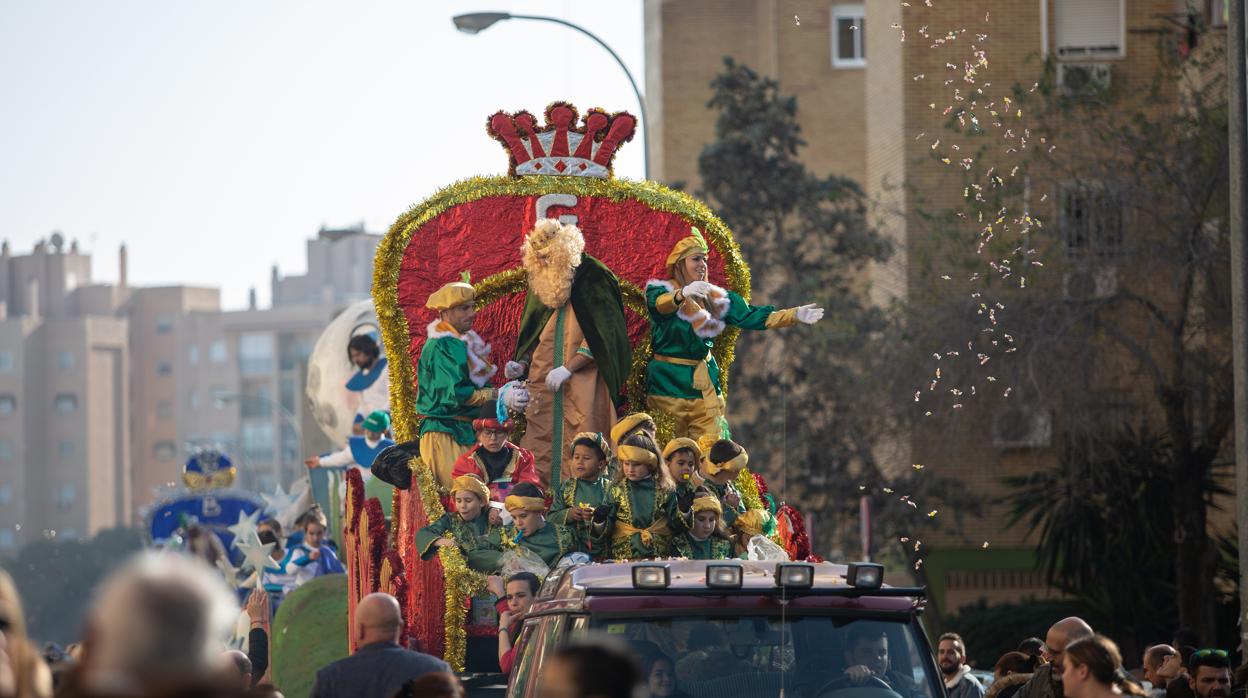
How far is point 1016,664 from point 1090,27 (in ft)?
73.1

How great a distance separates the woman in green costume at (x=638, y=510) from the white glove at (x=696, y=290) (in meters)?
1.54

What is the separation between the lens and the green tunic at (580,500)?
10734 mm

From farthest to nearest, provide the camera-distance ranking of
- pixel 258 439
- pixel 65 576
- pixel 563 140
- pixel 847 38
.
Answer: pixel 258 439 → pixel 65 576 → pixel 847 38 → pixel 563 140

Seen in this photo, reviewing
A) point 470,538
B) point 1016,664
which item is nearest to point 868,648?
point 1016,664

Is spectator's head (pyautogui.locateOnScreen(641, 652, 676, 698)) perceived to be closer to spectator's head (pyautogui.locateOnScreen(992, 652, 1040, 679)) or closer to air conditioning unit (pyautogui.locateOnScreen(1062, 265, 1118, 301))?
spectator's head (pyautogui.locateOnScreen(992, 652, 1040, 679))

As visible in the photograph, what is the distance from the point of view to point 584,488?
1084 centimetres

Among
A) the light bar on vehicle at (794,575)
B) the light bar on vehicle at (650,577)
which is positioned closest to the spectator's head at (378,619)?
the light bar on vehicle at (650,577)

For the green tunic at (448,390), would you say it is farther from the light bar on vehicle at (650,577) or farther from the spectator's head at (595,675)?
the spectator's head at (595,675)

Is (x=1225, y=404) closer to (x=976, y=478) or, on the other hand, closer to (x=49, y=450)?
(x=976, y=478)

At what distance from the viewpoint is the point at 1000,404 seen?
22.9 m

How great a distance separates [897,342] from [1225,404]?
477 cm

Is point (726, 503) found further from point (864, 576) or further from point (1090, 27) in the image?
point (1090, 27)

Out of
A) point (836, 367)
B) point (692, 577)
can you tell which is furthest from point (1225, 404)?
point (692, 577)

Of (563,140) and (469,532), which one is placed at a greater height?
(563,140)
